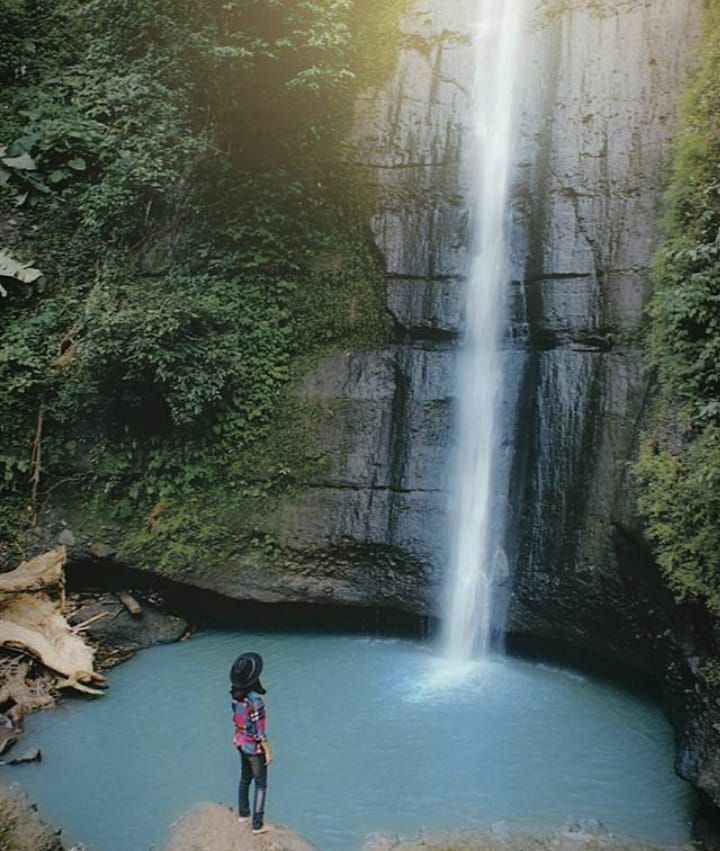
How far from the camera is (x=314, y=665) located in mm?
8539

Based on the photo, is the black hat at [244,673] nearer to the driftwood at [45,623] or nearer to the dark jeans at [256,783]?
the dark jeans at [256,783]

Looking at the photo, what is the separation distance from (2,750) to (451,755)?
4.17 metres

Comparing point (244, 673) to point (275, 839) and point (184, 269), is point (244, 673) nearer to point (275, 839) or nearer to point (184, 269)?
point (275, 839)

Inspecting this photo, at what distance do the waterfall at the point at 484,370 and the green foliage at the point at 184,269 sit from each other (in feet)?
4.87

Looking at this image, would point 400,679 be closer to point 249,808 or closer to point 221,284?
point 249,808

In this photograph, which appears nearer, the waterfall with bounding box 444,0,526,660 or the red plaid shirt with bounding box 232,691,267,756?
the red plaid shirt with bounding box 232,691,267,756

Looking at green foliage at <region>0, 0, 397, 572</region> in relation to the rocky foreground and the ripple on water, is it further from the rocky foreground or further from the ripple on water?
the rocky foreground

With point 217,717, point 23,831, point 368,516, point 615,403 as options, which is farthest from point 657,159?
point 23,831

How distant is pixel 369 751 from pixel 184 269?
7202 mm

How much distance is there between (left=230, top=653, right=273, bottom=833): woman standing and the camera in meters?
4.87

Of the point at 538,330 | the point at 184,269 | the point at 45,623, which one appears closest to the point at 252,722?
the point at 45,623


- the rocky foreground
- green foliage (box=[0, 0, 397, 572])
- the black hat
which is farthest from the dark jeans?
green foliage (box=[0, 0, 397, 572])

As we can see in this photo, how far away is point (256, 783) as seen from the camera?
5.12 metres

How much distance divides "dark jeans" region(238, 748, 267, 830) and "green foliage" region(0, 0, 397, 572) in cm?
431
